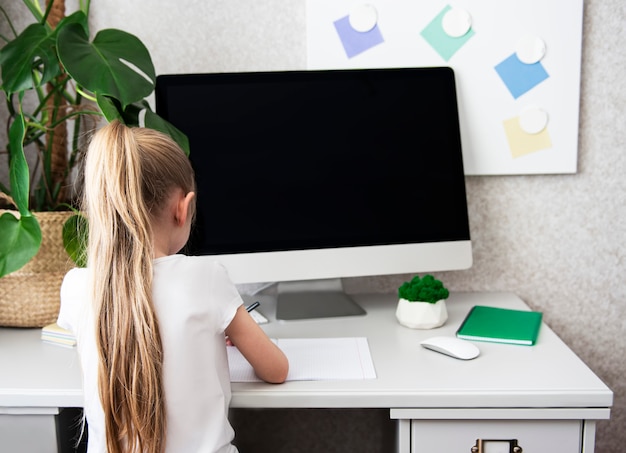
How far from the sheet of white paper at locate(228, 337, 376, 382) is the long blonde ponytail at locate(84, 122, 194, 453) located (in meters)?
0.18

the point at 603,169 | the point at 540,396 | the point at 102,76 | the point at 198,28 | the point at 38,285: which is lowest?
→ the point at 540,396

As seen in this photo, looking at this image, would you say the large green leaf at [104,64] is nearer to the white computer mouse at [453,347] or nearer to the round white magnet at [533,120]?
the white computer mouse at [453,347]

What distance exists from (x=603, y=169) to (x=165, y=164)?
1.03 metres

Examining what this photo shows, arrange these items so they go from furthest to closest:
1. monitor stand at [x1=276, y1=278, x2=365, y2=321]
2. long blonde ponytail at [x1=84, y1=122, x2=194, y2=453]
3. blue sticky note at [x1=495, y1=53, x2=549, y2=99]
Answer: blue sticky note at [x1=495, y1=53, x2=549, y2=99], monitor stand at [x1=276, y1=278, x2=365, y2=321], long blonde ponytail at [x1=84, y1=122, x2=194, y2=453]

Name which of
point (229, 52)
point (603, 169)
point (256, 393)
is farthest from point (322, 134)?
point (603, 169)

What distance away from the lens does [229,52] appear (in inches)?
54.4

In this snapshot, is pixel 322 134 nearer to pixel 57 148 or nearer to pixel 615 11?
pixel 57 148

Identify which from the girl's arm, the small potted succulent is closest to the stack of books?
the girl's arm

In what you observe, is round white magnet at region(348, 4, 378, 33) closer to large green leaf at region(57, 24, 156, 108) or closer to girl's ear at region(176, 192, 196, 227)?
large green leaf at region(57, 24, 156, 108)

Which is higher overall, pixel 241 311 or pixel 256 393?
pixel 241 311

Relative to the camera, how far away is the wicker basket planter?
45.6 inches

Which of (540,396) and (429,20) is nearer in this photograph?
(540,396)

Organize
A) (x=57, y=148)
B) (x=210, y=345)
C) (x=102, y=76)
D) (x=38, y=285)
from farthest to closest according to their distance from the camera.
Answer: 1. (x=57, y=148)
2. (x=38, y=285)
3. (x=102, y=76)
4. (x=210, y=345)

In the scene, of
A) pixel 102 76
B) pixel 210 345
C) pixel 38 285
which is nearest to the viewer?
pixel 210 345
